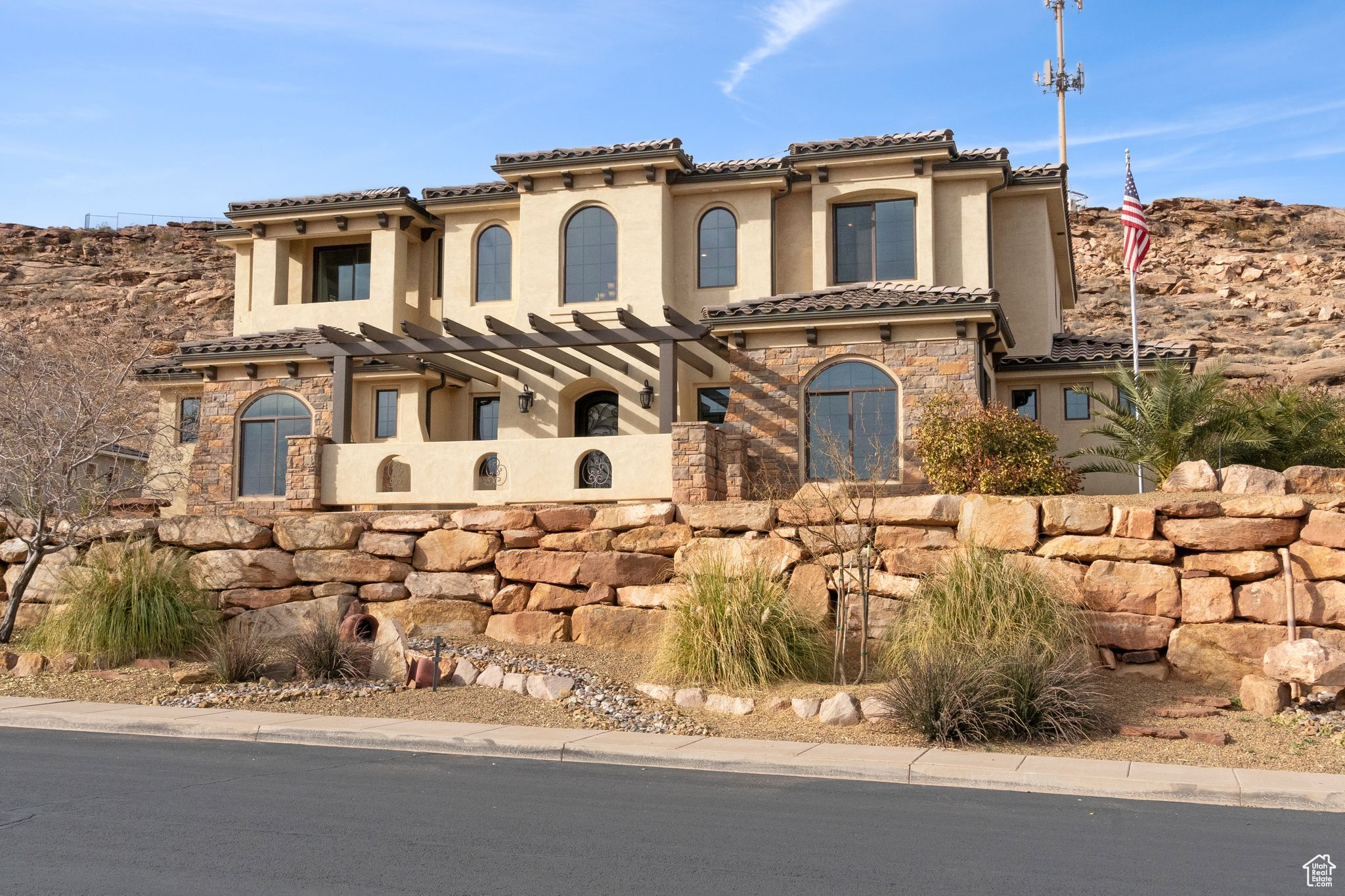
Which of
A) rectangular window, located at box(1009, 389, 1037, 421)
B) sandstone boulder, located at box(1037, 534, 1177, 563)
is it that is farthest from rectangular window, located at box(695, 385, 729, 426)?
sandstone boulder, located at box(1037, 534, 1177, 563)

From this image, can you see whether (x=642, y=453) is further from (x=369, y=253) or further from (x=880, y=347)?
(x=369, y=253)

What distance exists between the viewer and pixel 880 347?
1875cm

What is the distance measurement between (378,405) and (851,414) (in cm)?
1093

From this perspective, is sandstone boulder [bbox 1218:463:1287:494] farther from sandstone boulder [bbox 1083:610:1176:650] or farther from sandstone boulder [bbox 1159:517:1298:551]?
sandstone boulder [bbox 1083:610:1176:650]

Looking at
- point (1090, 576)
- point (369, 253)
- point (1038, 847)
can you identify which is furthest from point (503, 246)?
point (1038, 847)

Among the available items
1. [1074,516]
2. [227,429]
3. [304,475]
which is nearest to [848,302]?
[1074,516]

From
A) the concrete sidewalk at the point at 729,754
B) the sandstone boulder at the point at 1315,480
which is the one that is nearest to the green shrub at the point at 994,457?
the sandstone boulder at the point at 1315,480

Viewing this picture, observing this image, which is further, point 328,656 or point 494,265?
point 494,265

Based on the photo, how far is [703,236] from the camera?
22.6 metres

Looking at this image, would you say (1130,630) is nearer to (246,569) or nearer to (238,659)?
(238,659)

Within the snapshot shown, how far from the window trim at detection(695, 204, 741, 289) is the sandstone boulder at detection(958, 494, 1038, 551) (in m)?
9.41

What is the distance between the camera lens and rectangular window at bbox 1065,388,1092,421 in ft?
70.2

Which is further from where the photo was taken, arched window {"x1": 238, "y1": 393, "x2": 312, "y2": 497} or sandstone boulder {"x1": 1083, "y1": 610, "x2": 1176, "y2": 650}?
arched window {"x1": 238, "y1": 393, "x2": 312, "y2": 497}

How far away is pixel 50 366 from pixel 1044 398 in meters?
18.1
